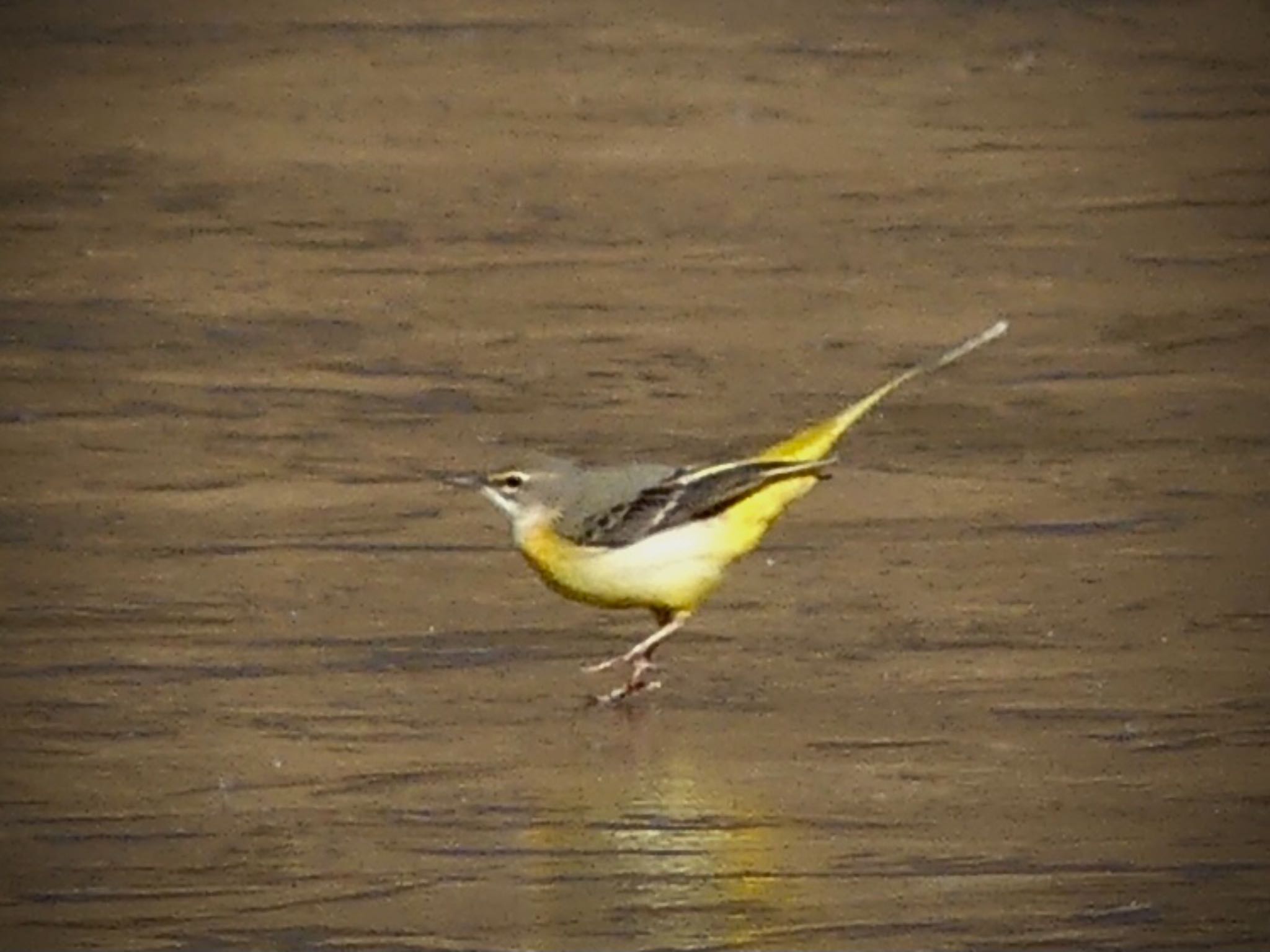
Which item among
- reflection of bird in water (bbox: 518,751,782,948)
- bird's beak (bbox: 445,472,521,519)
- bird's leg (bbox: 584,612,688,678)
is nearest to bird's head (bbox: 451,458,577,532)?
bird's beak (bbox: 445,472,521,519)

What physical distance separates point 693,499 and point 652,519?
0.04 metres

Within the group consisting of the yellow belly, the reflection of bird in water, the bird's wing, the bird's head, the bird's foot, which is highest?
the bird's head

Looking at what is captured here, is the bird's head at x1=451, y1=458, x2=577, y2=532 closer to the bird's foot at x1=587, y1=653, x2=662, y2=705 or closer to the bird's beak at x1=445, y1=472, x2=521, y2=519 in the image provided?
the bird's beak at x1=445, y1=472, x2=521, y2=519

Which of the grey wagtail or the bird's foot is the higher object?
the grey wagtail

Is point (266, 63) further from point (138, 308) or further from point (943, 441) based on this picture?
point (943, 441)

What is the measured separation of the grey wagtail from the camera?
239 cm

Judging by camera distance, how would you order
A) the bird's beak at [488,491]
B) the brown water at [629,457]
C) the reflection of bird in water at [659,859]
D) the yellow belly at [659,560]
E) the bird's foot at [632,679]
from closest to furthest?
the reflection of bird in water at [659,859]
the brown water at [629,457]
the bird's foot at [632,679]
the yellow belly at [659,560]
the bird's beak at [488,491]

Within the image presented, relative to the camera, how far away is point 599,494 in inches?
98.6

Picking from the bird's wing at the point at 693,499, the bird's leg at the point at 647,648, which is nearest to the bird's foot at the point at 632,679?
the bird's leg at the point at 647,648

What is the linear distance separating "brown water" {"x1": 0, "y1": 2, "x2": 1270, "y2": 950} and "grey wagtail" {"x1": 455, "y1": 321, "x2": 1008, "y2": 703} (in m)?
0.04

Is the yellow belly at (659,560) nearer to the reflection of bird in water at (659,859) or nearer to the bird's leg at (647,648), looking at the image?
the bird's leg at (647,648)

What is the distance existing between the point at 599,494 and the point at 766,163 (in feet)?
4.13

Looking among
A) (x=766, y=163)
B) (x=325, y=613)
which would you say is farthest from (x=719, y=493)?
(x=766, y=163)

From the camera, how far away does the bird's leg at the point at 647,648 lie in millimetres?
2299
